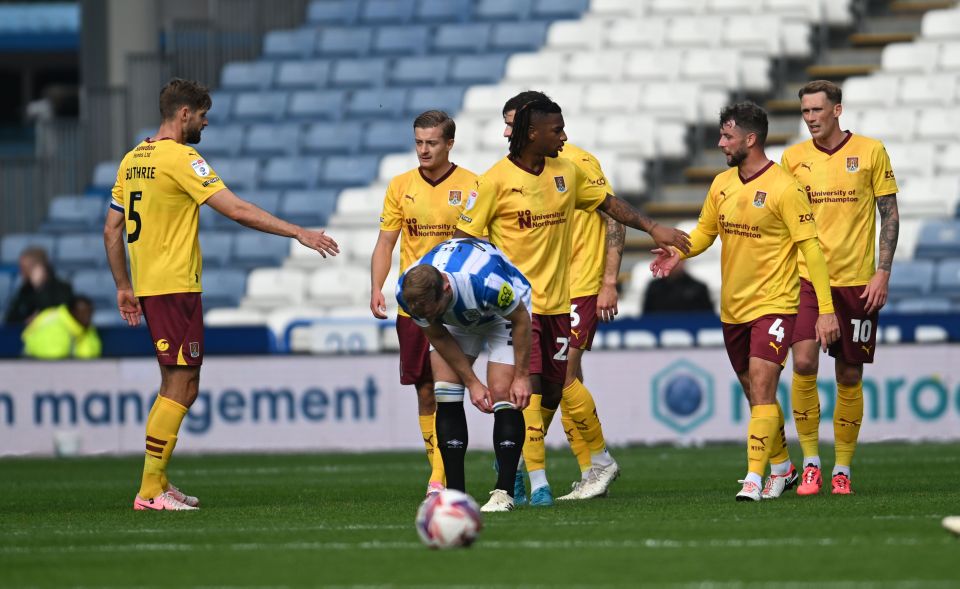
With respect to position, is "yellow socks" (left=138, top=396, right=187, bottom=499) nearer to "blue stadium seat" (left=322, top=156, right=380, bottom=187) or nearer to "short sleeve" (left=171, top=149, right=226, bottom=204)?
"short sleeve" (left=171, top=149, right=226, bottom=204)

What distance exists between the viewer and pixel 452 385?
28.5 feet

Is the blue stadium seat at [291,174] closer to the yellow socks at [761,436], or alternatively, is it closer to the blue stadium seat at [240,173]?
the blue stadium seat at [240,173]

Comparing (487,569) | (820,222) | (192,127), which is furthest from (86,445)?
(487,569)

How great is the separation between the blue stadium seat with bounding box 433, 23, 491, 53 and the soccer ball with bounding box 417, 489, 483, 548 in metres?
16.5

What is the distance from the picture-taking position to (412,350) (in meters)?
9.85

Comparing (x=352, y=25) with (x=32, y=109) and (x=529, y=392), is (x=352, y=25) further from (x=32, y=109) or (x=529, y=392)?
(x=529, y=392)

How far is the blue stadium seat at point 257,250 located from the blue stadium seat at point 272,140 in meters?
1.69

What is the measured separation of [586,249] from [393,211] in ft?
3.77

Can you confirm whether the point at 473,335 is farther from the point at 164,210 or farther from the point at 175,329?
the point at 164,210

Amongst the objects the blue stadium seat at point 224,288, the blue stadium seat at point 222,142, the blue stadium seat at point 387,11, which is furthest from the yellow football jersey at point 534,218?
the blue stadium seat at point 387,11

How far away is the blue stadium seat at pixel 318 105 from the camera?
23062 mm

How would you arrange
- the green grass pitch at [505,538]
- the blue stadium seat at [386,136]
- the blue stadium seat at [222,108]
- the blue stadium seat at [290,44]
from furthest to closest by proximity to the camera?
the blue stadium seat at [290,44], the blue stadium seat at [222,108], the blue stadium seat at [386,136], the green grass pitch at [505,538]

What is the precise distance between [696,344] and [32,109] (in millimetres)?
14822

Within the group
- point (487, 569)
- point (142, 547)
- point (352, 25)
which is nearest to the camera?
point (487, 569)
